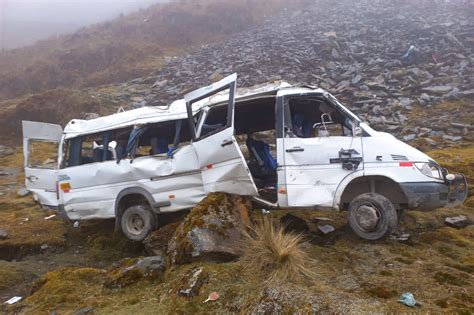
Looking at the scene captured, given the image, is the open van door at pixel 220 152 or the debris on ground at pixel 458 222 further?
the debris on ground at pixel 458 222

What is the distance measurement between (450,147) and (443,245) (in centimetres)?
783

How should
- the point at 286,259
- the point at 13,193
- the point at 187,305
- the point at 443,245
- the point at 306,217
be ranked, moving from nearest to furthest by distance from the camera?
1. the point at 187,305
2. the point at 286,259
3. the point at 443,245
4. the point at 306,217
5. the point at 13,193

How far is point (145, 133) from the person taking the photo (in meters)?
8.24

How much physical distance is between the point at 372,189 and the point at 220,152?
2.43 metres

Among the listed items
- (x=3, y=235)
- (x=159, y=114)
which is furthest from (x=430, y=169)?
(x=3, y=235)

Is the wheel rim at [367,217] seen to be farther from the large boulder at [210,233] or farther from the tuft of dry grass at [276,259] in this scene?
the large boulder at [210,233]

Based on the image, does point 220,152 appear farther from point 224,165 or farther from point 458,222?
point 458,222

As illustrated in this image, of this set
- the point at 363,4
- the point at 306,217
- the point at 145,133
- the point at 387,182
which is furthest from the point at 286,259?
the point at 363,4

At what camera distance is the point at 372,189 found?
6.39 metres

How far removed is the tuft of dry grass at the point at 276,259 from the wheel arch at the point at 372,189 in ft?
4.80

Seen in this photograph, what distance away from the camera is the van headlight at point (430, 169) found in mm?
6094

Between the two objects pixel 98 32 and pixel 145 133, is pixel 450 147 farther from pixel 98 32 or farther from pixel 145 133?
pixel 98 32

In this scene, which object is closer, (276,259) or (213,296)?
(213,296)

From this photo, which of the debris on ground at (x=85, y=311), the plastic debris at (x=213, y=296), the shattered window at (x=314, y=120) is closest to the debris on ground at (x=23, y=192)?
the debris on ground at (x=85, y=311)
